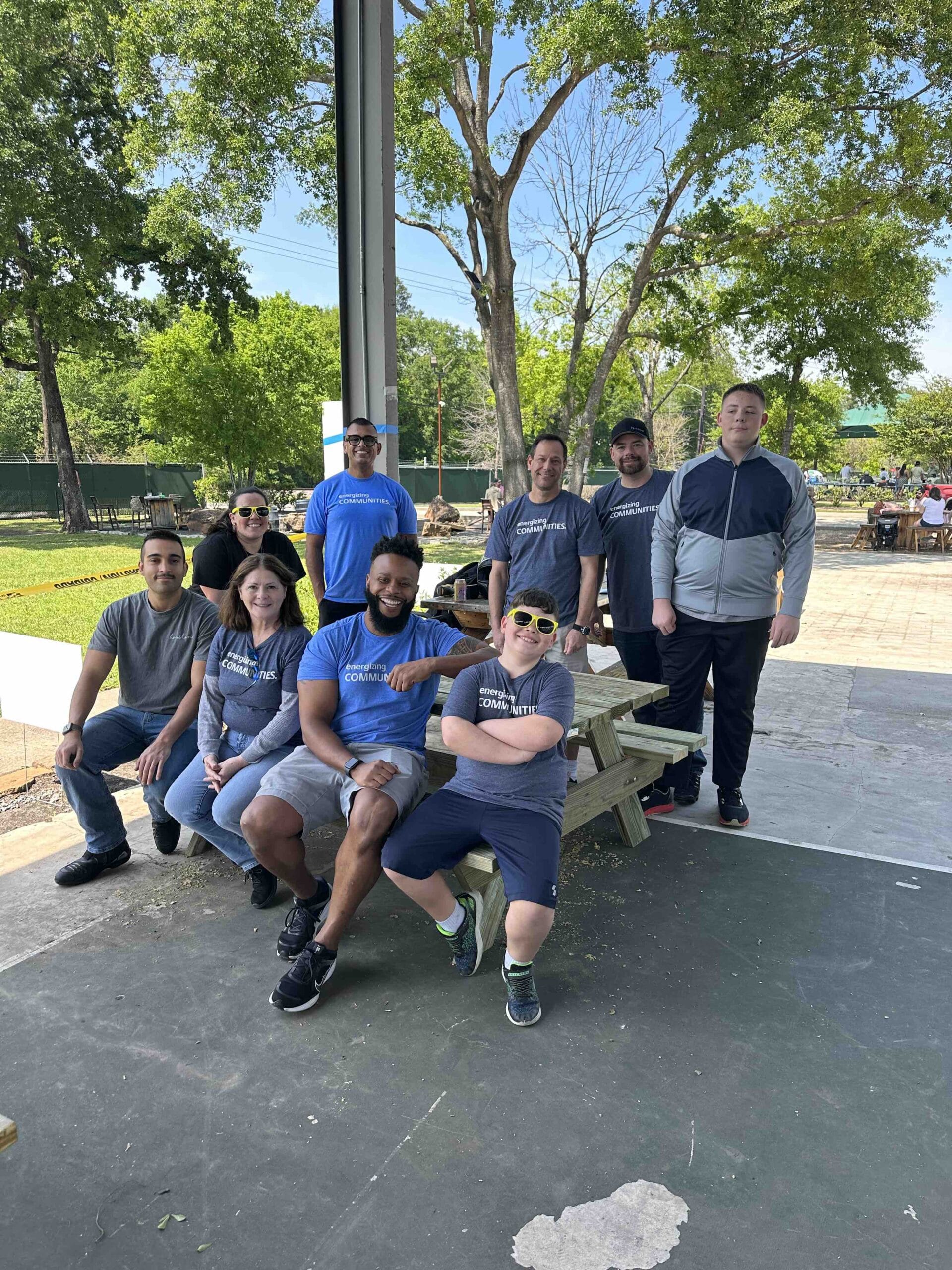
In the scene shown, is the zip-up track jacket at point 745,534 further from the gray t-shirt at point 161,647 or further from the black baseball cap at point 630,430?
the gray t-shirt at point 161,647

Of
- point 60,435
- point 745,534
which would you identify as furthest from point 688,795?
point 60,435

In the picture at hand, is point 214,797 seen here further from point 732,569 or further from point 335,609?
point 732,569

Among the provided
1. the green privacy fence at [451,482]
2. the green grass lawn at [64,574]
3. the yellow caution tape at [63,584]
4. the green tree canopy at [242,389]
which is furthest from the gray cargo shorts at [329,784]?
the green privacy fence at [451,482]

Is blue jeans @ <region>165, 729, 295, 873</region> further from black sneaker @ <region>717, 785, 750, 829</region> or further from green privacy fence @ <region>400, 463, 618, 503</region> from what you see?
green privacy fence @ <region>400, 463, 618, 503</region>

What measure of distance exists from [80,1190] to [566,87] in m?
14.6

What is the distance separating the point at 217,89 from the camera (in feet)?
37.9

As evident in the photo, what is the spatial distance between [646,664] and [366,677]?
1.90m

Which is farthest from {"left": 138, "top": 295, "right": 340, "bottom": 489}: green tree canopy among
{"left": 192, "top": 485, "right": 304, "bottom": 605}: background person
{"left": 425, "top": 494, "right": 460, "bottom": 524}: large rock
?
{"left": 192, "top": 485, "right": 304, "bottom": 605}: background person

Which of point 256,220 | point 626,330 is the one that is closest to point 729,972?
point 256,220

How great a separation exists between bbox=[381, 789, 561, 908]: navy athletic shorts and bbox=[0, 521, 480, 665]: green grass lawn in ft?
17.4

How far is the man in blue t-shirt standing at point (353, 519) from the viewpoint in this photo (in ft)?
15.3

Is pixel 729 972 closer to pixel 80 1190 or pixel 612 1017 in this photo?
pixel 612 1017

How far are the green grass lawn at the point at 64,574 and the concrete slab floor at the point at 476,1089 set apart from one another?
16.9 feet

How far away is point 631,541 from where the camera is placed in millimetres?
4453
